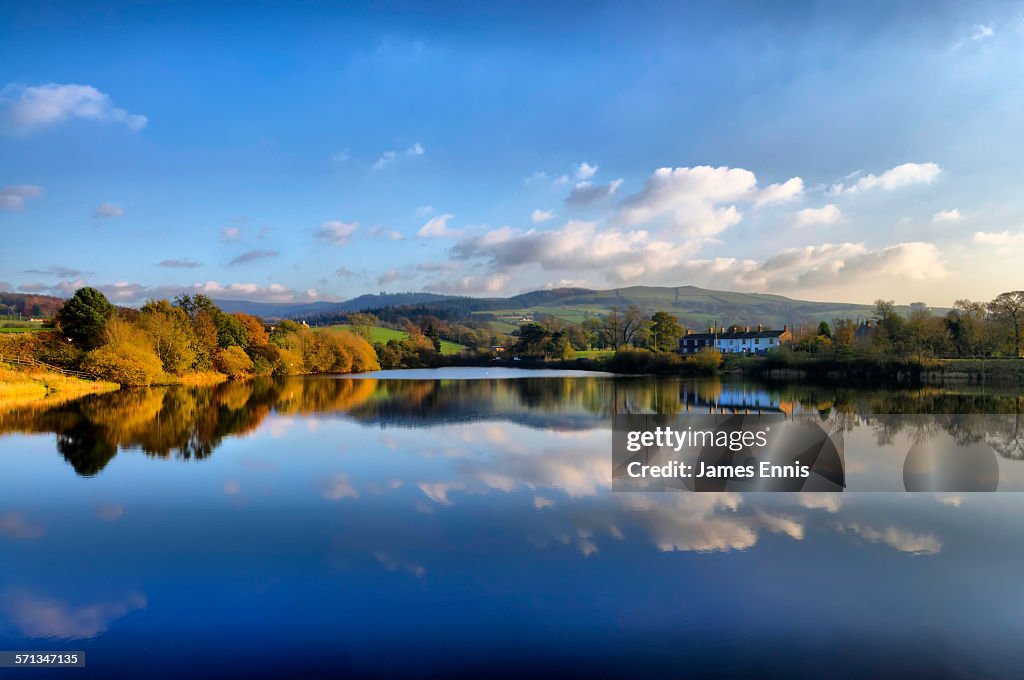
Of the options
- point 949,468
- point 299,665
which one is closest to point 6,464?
point 299,665

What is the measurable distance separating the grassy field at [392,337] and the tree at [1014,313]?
60.9 metres

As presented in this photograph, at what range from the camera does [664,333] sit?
59.6 m

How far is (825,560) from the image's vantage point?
6.98 meters

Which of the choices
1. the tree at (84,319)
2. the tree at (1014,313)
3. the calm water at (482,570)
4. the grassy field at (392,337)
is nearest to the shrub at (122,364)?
the tree at (84,319)

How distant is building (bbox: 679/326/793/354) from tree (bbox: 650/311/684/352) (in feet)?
49.3

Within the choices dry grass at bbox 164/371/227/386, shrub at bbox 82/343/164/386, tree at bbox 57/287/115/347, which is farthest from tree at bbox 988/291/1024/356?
tree at bbox 57/287/115/347

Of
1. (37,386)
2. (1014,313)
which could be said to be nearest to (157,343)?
(37,386)

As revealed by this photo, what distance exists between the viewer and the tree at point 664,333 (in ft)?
195

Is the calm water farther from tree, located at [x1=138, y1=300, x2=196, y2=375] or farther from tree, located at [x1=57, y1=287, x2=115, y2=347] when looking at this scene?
tree, located at [x1=138, y1=300, x2=196, y2=375]

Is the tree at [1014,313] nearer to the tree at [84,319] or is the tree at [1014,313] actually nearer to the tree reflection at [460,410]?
the tree reflection at [460,410]

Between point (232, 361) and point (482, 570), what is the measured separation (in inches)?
1805

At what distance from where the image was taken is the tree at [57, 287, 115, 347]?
35562mm

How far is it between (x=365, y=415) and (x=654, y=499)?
1476 centimetres

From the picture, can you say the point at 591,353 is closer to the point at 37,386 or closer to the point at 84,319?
the point at 84,319
